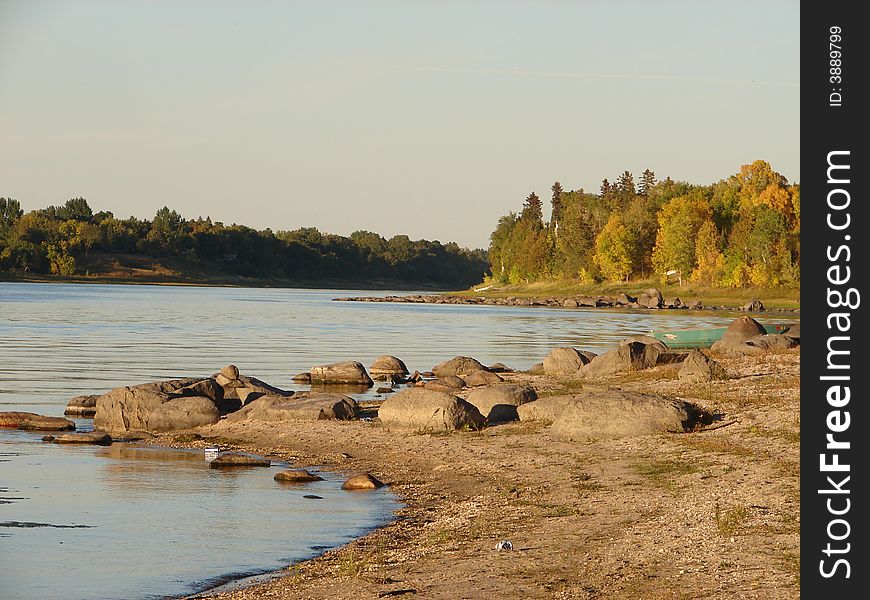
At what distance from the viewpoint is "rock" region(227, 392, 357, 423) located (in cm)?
2617

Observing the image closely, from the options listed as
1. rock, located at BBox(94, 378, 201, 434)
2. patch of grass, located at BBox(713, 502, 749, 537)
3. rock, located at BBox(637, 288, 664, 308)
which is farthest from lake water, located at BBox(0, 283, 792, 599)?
rock, located at BBox(637, 288, 664, 308)

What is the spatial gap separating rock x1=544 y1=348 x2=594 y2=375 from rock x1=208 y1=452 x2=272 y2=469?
1717 cm

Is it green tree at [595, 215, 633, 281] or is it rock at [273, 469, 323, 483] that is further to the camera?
green tree at [595, 215, 633, 281]

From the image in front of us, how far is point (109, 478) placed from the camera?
19.9 metres

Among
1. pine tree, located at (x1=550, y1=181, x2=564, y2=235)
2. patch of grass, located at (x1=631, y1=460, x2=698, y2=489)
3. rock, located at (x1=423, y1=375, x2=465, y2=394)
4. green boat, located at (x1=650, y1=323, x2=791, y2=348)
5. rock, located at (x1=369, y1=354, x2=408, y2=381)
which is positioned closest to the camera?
patch of grass, located at (x1=631, y1=460, x2=698, y2=489)

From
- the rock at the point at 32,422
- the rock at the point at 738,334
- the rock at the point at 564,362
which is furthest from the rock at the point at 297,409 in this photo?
the rock at the point at 738,334

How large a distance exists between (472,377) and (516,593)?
22.3 metres

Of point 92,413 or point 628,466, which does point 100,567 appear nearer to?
point 628,466

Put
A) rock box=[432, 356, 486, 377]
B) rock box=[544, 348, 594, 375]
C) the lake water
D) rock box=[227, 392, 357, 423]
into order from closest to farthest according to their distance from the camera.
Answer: the lake water, rock box=[227, 392, 357, 423], rock box=[544, 348, 594, 375], rock box=[432, 356, 486, 377]

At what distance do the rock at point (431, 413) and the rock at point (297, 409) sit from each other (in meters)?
1.87

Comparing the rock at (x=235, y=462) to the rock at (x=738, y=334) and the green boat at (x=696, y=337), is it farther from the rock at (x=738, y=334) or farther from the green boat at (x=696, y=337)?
the green boat at (x=696, y=337)

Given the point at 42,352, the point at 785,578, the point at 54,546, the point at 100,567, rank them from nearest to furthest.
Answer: the point at 785,578
the point at 100,567
the point at 54,546
the point at 42,352

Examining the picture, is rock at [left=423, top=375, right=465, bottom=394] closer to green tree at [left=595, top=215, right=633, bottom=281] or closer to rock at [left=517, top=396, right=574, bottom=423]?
rock at [left=517, top=396, right=574, bottom=423]
